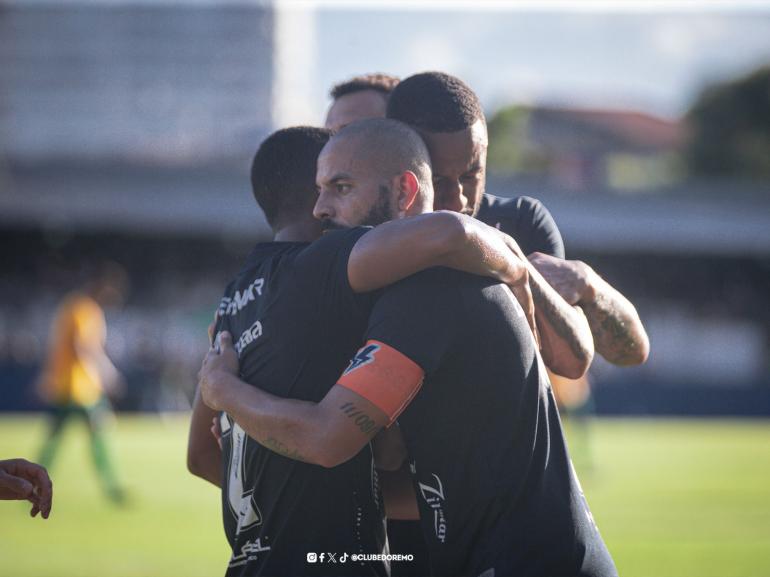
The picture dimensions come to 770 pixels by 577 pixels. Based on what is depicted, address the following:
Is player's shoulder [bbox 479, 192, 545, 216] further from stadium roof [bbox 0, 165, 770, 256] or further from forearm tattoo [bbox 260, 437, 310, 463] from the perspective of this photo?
stadium roof [bbox 0, 165, 770, 256]

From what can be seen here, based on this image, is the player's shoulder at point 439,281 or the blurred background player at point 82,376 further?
the blurred background player at point 82,376

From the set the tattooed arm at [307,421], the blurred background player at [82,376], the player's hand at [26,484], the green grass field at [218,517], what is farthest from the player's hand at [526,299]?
the blurred background player at [82,376]

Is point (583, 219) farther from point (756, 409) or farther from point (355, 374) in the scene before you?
point (355, 374)

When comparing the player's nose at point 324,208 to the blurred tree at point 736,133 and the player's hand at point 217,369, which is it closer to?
the player's hand at point 217,369

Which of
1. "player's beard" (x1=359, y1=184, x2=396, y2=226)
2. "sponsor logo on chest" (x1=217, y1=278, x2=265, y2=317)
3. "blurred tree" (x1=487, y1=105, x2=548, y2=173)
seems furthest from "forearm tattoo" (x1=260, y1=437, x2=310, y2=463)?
"blurred tree" (x1=487, y1=105, x2=548, y2=173)

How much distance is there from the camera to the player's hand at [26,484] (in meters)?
3.73

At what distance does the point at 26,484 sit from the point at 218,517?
8477 mm

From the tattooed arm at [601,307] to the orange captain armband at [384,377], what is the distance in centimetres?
79

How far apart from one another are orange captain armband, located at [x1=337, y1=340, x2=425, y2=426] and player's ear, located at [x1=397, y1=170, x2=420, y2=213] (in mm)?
536

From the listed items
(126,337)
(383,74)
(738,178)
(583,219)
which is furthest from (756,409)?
(738,178)

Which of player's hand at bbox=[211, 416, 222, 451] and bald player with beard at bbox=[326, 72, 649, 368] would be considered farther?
player's hand at bbox=[211, 416, 222, 451]

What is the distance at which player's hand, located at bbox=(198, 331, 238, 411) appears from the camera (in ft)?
10.8

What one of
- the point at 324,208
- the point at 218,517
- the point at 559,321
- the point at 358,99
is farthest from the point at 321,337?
the point at 218,517

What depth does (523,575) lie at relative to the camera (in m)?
2.97
